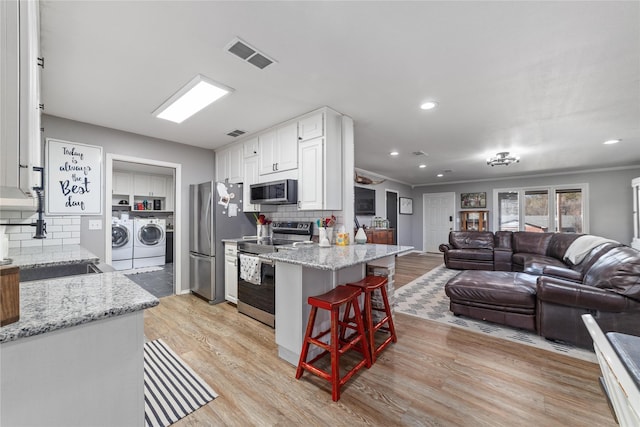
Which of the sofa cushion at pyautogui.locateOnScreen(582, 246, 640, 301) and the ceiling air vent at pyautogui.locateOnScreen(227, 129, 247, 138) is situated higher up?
the ceiling air vent at pyautogui.locateOnScreen(227, 129, 247, 138)

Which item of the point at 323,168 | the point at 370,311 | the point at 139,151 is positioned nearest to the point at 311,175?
the point at 323,168

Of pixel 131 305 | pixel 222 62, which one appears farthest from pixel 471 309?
pixel 222 62

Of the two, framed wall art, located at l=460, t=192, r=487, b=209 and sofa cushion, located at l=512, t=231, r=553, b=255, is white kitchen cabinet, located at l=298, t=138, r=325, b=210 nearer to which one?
sofa cushion, located at l=512, t=231, r=553, b=255

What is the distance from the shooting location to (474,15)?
150 cm

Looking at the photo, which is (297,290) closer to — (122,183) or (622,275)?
(622,275)

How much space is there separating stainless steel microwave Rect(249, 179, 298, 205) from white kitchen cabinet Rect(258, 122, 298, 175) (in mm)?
200

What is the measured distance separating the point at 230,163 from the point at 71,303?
135 inches

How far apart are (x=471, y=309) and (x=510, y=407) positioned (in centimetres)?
145

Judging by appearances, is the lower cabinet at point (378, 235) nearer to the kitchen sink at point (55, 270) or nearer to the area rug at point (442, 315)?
the area rug at point (442, 315)

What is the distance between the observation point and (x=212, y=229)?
3562mm

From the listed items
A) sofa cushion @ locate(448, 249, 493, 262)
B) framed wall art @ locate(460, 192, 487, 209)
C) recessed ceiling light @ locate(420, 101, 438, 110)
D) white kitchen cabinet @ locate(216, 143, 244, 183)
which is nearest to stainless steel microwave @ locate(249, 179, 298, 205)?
white kitchen cabinet @ locate(216, 143, 244, 183)

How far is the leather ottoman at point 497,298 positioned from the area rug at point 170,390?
2699mm

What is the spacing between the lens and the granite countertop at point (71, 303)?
2.55 feet

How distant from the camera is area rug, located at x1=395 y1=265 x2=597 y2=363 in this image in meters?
2.41
